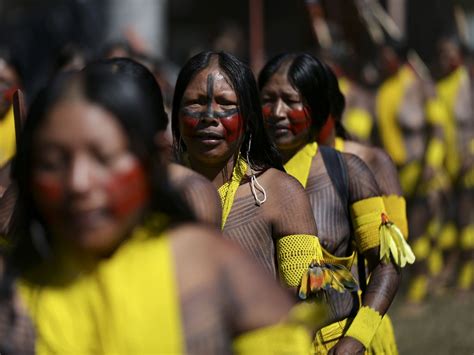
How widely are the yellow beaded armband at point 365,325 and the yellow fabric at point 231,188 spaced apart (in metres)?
0.72

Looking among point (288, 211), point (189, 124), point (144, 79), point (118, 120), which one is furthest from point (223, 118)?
point (118, 120)

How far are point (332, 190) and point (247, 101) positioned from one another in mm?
703

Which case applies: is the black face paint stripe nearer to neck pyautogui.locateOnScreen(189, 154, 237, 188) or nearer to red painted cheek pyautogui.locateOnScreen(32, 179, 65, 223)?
neck pyautogui.locateOnScreen(189, 154, 237, 188)

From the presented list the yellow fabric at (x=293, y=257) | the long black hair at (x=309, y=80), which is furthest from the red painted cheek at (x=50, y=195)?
the long black hair at (x=309, y=80)

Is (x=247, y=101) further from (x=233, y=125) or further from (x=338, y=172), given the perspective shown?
(x=338, y=172)

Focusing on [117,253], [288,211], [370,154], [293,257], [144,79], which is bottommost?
[370,154]

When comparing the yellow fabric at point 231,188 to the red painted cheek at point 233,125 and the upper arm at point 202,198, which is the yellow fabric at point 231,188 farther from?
the upper arm at point 202,198

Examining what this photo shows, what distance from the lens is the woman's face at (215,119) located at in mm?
4016

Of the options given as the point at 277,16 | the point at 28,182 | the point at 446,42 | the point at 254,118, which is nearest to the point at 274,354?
the point at 28,182

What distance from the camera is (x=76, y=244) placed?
2.44 metres

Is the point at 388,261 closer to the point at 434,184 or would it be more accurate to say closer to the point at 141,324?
the point at 141,324

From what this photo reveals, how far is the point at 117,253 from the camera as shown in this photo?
2.47 meters

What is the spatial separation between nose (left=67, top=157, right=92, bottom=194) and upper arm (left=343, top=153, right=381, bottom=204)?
2.31 m

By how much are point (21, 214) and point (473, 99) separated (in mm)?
10314
